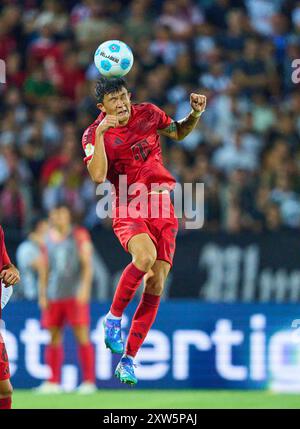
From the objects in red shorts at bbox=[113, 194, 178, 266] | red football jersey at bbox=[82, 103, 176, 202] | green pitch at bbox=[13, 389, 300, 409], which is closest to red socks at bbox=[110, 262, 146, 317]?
red shorts at bbox=[113, 194, 178, 266]

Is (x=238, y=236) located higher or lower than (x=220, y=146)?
lower

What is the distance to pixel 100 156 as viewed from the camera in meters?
9.21

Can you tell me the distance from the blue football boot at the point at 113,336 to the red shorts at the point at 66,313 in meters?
5.32

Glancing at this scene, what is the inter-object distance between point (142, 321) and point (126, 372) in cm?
52

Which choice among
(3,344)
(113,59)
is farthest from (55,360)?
(113,59)

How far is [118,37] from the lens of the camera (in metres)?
18.2

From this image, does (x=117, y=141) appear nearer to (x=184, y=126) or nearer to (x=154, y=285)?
(x=184, y=126)

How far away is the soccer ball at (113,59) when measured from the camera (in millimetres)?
9305

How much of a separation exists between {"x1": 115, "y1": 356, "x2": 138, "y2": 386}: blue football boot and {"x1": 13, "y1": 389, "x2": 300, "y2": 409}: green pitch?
397 cm

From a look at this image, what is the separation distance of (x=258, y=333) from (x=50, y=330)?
2.52 m
